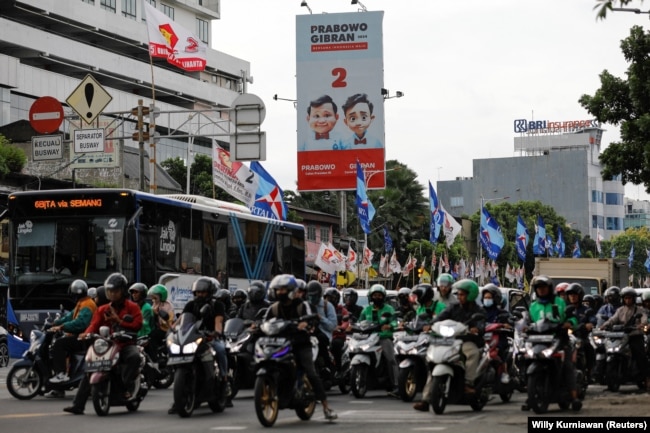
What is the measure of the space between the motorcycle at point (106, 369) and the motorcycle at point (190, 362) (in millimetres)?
691

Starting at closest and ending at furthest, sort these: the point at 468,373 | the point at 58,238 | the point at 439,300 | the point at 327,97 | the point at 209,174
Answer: the point at 468,373 → the point at 439,300 → the point at 58,238 → the point at 327,97 → the point at 209,174

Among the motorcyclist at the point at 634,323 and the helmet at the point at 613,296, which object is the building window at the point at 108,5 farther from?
the motorcyclist at the point at 634,323

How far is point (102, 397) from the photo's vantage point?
50.2 feet

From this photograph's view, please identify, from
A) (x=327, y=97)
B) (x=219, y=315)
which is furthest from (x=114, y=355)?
(x=327, y=97)

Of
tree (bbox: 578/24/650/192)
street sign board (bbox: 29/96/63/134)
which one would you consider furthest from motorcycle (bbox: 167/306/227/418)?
street sign board (bbox: 29/96/63/134)

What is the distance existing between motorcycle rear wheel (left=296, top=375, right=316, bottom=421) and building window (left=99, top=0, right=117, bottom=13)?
79.0 m

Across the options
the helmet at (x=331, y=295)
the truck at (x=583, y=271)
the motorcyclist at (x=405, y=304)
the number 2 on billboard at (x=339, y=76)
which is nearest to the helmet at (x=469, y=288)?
the motorcyclist at (x=405, y=304)

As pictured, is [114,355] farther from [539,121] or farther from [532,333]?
[539,121]

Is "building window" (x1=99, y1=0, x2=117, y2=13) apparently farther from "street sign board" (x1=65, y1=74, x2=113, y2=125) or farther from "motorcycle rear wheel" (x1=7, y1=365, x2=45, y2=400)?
"motorcycle rear wheel" (x1=7, y1=365, x2=45, y2=400)

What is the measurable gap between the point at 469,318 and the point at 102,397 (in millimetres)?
4448

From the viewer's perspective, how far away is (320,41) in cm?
6756

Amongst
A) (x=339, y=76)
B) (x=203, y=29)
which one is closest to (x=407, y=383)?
(x=339, y=76)

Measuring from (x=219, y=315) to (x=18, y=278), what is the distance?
7950 millimetres

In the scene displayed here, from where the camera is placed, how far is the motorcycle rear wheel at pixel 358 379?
17.9m
